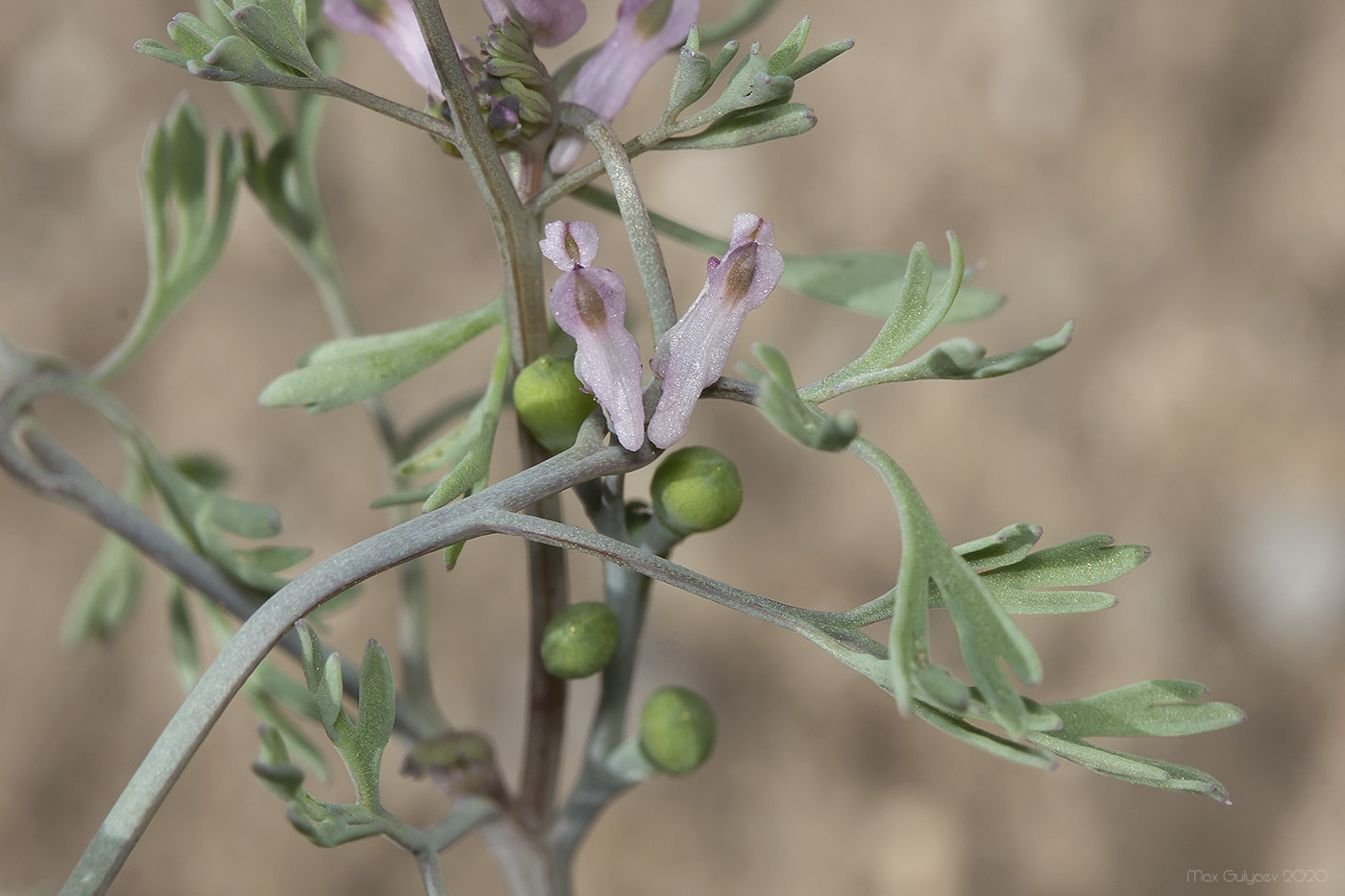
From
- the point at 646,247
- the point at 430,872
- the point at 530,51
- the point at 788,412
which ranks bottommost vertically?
the point at 430,872

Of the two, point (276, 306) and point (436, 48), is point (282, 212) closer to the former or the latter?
point (436, 48)

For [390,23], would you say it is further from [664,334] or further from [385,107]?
[664,334]

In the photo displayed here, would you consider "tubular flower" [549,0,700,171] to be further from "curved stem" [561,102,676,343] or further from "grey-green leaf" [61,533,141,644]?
"grey-green leaf" [61,533,141,644]

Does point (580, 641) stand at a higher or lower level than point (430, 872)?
higher

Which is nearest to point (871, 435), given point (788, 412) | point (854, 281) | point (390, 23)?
point (854, 281)

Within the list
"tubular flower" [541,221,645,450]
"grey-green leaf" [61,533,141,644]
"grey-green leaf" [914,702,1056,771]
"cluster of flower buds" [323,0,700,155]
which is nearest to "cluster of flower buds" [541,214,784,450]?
"tubular flower" [541,221,645,450]
